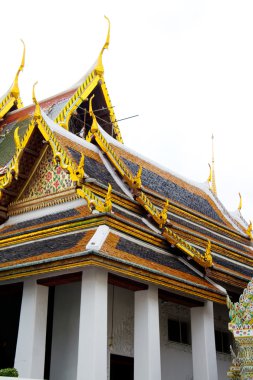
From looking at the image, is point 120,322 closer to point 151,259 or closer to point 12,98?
point 151,259

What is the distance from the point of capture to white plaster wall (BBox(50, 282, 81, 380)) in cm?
681

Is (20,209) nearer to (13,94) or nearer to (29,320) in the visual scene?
(29,320)

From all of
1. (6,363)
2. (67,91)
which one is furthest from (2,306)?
A: (67,91)

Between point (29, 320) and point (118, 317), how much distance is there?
155 cm

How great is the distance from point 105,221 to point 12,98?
8892 millimetres

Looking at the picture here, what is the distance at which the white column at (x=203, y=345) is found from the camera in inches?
273

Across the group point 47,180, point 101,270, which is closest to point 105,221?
point 101,270

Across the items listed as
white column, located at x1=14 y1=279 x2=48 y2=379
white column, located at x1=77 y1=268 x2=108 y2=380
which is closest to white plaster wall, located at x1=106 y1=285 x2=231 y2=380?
white column, located at x1=14 y1=279 x2=48 y2=379

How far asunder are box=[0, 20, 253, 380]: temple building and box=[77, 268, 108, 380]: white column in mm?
11

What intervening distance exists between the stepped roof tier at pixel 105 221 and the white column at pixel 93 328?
245 mm

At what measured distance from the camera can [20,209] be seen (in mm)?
8211

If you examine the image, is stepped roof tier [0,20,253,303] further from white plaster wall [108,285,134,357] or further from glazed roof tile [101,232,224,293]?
white plaster wall [108,285,134,357]

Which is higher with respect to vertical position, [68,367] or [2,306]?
[2,306]

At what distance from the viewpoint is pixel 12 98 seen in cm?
1452
